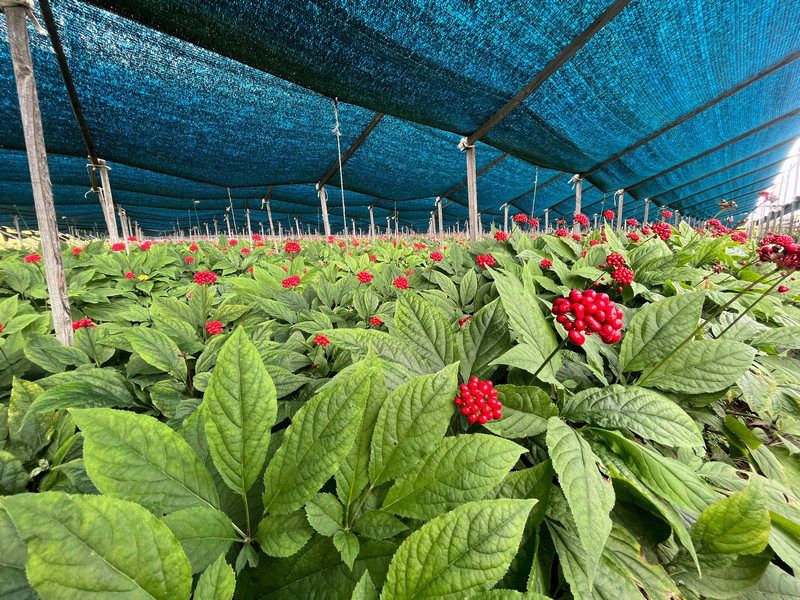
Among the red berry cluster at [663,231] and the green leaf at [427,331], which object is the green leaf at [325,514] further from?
the red berry cluster at [663,231]

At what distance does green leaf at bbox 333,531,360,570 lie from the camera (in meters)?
0.50

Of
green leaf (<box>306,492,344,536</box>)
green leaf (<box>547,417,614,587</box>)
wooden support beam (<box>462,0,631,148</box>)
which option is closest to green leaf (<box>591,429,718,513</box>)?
green leaf (<box>547,417,614,587</box>)

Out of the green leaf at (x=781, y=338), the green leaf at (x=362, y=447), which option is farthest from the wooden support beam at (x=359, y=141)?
the green leaf at (x=362, y=447)

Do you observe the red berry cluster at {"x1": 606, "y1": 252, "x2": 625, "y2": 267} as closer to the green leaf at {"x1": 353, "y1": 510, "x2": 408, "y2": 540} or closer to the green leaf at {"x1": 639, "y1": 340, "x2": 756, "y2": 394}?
the green leaf at {"x1": 639, "y1": 340, "x2": 756, "y2": 394}

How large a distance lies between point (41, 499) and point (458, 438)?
1.80 ft

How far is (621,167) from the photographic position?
8.67 meters

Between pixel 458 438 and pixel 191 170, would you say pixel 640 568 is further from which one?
pixel 191 170

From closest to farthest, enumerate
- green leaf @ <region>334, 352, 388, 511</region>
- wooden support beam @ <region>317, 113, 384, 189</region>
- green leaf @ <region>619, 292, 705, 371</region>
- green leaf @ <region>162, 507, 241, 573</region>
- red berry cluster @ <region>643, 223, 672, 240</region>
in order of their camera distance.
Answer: green leaf @ <region>162, 507, 241, 573</region> → green leaf @ <region>334, 352, 388, 511</region> → green leaf @ <region>619, 292, 705, 371</region> → red berry cluster @ <region>643, 223, 672, 240</region> → wooden support beam @ <region>317, 113, 384, 189</region>

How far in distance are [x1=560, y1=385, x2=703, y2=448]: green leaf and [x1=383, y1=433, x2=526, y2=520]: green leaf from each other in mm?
320

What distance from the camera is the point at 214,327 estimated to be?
131 cm

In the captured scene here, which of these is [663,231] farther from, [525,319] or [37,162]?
[37,162]

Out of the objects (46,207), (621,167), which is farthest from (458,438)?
(621,167)

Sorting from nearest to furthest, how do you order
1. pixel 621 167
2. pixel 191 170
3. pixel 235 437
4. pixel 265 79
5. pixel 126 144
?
1. pixel 235 437
2. pixel 265 79
3. pixel 126 144
4. pixel 191 170
5. pixel 621 167

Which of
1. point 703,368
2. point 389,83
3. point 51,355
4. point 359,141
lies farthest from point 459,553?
point 359,141
